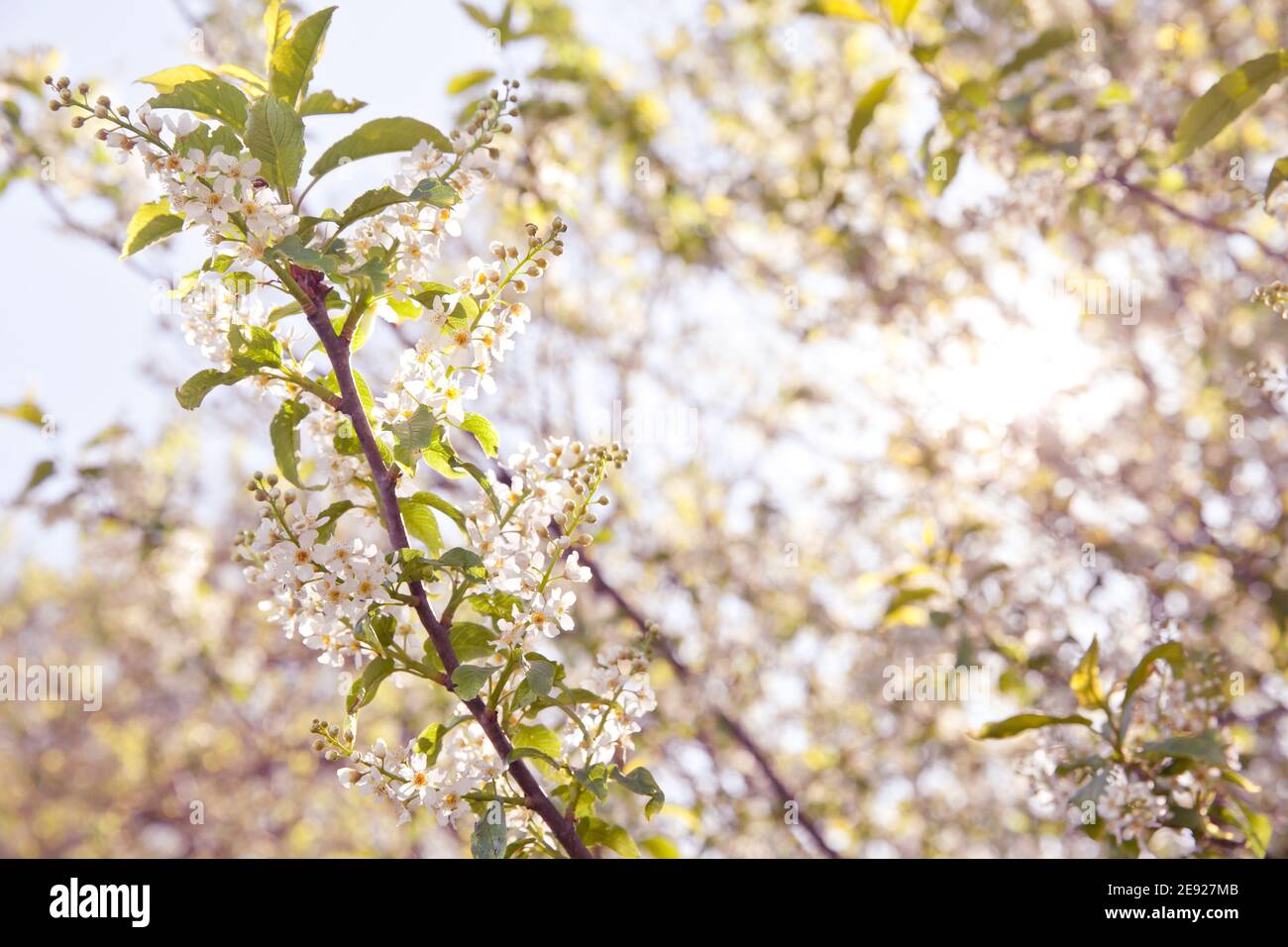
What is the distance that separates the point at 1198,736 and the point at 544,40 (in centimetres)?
326

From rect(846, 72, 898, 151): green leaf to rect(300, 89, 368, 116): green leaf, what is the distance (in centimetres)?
172

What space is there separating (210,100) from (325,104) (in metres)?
0.22

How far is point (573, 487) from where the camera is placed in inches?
63.5

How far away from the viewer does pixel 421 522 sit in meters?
1.66

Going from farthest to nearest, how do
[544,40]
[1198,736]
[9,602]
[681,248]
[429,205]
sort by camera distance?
[9,602], [681,248], [544,40], [1198,736], [429,205]

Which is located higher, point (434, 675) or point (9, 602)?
point (9, 602)

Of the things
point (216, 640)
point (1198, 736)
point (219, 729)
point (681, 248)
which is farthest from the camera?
point (219, 729)

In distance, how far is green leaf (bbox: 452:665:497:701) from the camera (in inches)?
56.4

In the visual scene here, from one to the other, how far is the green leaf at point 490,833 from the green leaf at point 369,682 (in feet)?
0.84

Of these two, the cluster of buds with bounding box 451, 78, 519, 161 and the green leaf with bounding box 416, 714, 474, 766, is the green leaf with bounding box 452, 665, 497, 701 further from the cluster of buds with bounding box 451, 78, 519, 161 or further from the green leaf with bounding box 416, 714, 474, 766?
the cluster of buds with bounding box 451, 78, 519, 161

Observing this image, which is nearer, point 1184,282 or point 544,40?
point 544,40

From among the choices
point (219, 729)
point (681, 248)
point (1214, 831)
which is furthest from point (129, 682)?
point (1214, 831)

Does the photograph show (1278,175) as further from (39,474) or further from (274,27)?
(39,474)

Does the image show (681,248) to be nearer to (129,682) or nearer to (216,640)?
(216,640)
